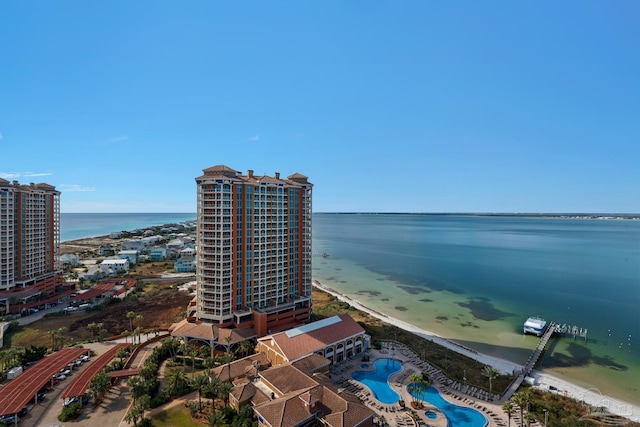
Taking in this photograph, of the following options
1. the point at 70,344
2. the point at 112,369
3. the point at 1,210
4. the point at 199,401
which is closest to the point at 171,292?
the point at 70,344

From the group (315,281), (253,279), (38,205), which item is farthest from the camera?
(315,281)

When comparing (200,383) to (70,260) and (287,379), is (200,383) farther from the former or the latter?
(70,260)

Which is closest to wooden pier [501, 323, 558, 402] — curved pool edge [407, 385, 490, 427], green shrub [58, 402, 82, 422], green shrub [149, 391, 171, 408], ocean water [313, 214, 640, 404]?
ocean water [313, 214, 640, 404]

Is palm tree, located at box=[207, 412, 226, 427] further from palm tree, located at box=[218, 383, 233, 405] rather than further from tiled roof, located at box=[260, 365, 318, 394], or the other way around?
tiled roof, located at box=[260, 365, 318, 394]

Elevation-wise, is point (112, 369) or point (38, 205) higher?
point (38, 205)

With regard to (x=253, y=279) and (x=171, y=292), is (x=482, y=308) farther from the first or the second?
(x=171, y=292)

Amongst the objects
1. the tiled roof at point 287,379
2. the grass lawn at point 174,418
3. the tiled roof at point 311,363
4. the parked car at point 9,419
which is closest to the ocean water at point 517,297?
the tiled roof at point 311,363

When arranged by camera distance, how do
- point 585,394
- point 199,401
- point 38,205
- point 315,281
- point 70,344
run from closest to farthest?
point 199,401, point 585,394, point 70,344, point 38,205, point 315,281
